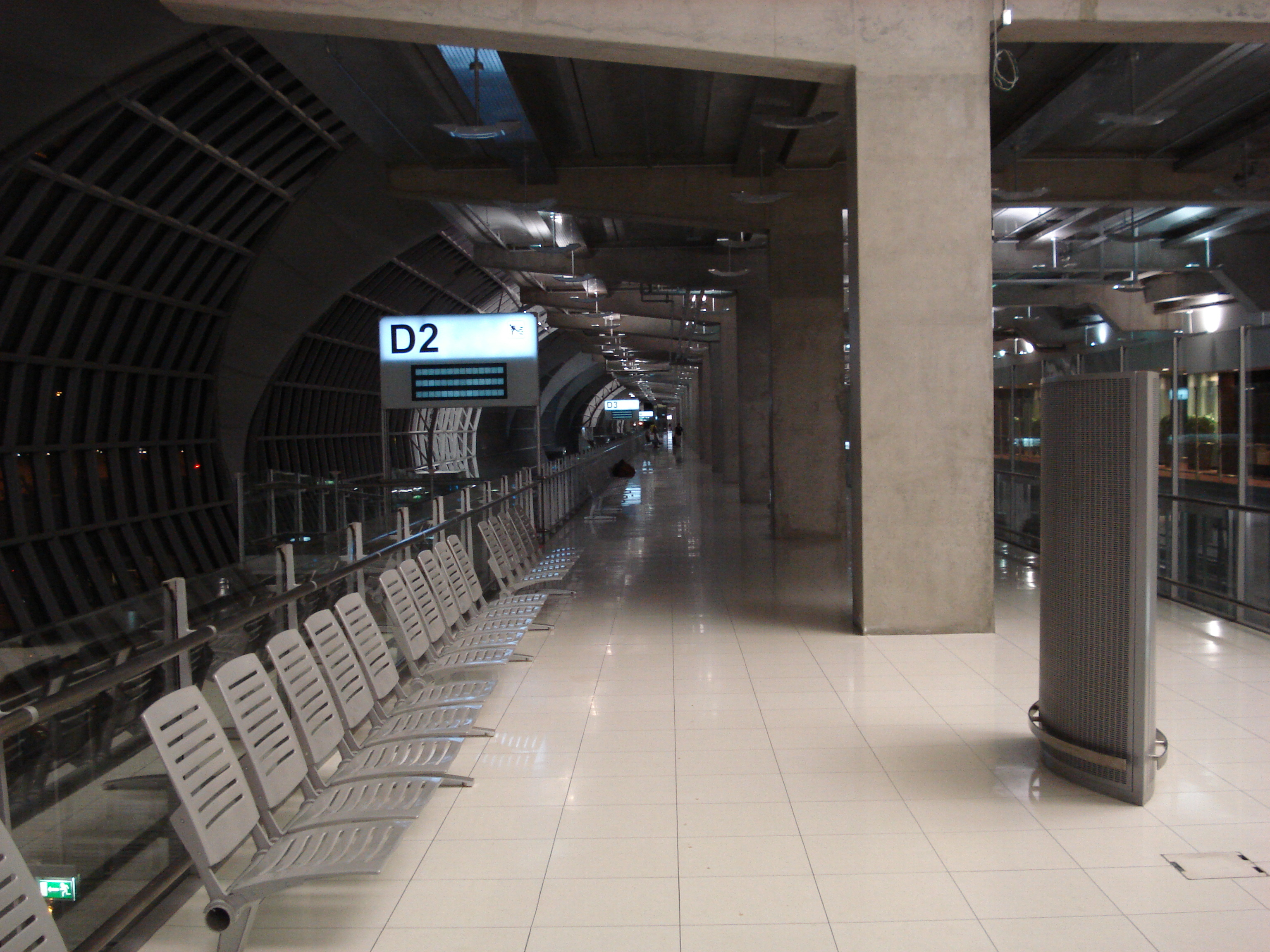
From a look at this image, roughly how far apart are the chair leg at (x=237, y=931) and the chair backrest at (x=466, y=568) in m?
4.13

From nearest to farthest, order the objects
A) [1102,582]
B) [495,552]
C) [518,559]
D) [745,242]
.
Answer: [1102,582] → [495,552] → [518,559] → [745,242]

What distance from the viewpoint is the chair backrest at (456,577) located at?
7.04 metres

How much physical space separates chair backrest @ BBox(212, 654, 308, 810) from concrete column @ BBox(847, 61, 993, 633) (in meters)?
5.05

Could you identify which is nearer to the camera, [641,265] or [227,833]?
[227,833]

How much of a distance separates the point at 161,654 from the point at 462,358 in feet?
29.2

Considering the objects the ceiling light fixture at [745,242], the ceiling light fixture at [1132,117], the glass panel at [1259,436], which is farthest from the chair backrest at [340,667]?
the ceiling light fixture at [745,242]

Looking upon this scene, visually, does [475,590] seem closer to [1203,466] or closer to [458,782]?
[458,782]

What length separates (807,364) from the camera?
47.6 feet

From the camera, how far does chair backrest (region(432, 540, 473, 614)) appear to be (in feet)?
23.1

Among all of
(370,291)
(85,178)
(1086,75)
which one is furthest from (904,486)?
(370,291)

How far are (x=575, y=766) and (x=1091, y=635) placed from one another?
2.39 metres

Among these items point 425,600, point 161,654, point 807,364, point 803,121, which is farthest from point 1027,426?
point 161,654

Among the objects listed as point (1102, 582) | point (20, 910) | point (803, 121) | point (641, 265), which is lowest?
point (20, 910)

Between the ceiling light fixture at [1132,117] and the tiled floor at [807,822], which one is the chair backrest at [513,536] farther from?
the ceiling light fixture at [1132,117]
